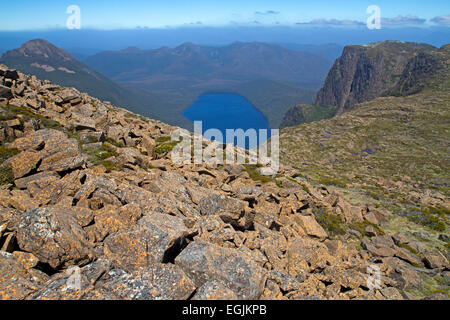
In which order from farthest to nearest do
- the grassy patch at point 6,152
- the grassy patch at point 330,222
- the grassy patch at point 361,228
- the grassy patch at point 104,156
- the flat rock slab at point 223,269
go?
the grassy patch at point 361,228 → the grassy patch at point 330,222 → the grassy patch at point 104,156 → the grassy patch at point 6,152 → the flat rock slab at point 223,269

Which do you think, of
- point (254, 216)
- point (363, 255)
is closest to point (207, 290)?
point (254, 216)

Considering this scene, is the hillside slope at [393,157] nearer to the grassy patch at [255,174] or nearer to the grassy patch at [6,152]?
the grassy patch at [255,174]

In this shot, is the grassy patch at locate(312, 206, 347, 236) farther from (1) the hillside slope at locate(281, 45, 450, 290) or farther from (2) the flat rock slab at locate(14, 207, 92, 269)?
(2) the flat rock slab at locate(14, 207, 92, 269)

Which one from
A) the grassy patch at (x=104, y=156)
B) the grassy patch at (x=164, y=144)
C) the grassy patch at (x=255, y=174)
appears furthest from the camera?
the grassy patch at (x=164, y=144)

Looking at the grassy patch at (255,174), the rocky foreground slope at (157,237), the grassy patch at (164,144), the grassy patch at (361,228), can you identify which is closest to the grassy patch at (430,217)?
the rocky foreground slope at (157,237)

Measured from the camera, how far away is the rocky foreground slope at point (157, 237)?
8.78m

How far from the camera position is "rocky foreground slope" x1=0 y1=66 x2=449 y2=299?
28.8 feet

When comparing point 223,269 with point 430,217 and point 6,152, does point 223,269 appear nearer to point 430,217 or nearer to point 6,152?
point 6,152

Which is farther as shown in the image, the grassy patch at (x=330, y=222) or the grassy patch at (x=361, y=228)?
the grassy patch at (x=361, y=228)

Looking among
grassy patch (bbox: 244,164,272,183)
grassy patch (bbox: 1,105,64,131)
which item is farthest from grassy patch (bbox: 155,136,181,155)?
grassy patch (bbox: 1,105,64,131)

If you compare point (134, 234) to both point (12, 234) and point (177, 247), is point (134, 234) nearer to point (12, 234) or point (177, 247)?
point (177, 247)

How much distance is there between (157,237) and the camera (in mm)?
10453

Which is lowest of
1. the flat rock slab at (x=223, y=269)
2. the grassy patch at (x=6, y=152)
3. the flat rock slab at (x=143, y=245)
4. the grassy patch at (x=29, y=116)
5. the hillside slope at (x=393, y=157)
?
the hillside slope at (x=393, y=157)

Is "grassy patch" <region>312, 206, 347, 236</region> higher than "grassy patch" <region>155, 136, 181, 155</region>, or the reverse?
"grassy patch" <region>155, 136, 181, 155</region>
